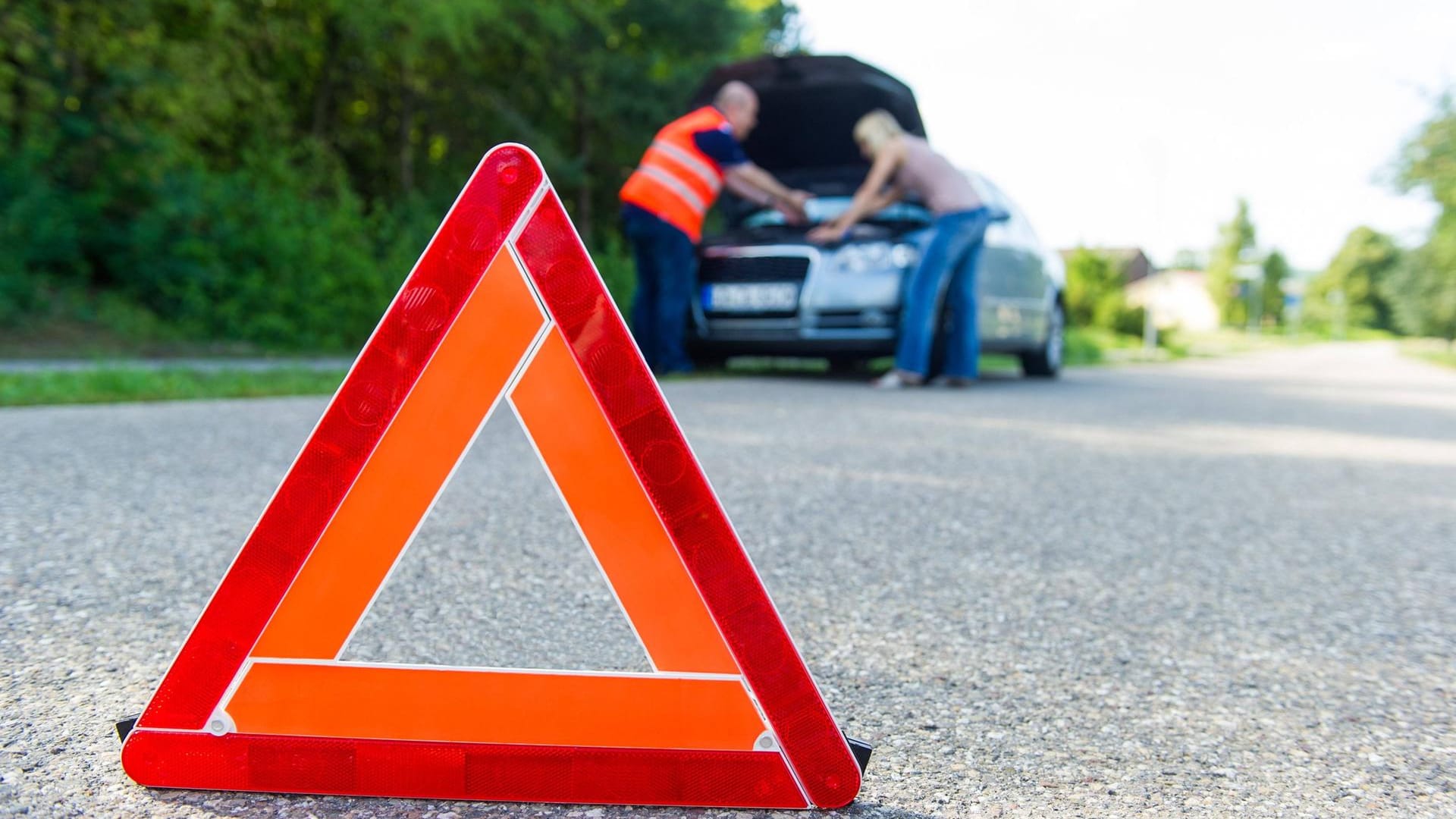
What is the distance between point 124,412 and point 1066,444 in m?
4.69

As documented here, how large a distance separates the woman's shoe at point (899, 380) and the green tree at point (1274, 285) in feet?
279

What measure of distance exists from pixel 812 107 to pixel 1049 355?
12.4ft

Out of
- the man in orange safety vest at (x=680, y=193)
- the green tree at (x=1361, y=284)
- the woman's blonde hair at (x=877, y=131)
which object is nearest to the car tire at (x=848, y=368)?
the man in orange safety vest at (x=680, y=193)

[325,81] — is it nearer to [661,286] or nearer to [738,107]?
[661,286]

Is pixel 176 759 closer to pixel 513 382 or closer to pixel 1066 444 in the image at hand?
pixel 513 382

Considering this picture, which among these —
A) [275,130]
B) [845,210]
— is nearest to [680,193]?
[845,210]

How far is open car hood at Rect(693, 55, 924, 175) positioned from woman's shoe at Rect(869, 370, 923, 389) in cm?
214

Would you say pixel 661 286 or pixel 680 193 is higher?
pixel 680 193

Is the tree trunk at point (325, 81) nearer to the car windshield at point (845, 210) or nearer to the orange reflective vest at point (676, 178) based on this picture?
the car windshield at point (845, 210)

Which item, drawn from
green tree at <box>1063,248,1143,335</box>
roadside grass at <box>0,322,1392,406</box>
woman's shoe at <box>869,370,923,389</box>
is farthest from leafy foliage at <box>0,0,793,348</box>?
green tree at <box>1063,248,1143,335</box>

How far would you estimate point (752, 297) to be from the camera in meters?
8.20

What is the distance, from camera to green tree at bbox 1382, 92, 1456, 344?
22.6m

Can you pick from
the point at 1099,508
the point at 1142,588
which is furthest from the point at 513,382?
the point at 1099,508

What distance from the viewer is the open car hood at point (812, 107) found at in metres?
8.50
